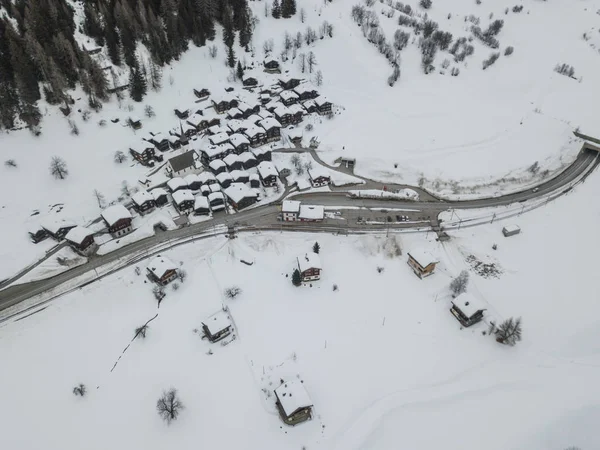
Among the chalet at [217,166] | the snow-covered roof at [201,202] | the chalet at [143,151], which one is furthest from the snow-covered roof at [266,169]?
the chalet at [143,151]

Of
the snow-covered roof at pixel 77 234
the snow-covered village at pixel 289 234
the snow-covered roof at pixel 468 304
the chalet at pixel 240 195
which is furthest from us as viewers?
the chalet at pixel 240 195

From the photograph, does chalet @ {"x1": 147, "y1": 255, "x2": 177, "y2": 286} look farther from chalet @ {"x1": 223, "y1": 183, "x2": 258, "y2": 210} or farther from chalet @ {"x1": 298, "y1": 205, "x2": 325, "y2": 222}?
chalet @ {"x1": 298, "y1": 205, "x2": 325, "y2": 222}

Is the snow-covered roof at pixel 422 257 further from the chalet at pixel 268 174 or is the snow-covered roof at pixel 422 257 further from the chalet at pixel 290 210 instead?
the chalet at pixel 268 174

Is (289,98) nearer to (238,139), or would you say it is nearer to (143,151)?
(238,139)

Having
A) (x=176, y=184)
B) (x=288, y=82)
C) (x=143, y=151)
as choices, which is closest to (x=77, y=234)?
(x=176, y=184)

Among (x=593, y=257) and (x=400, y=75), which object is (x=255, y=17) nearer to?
(x=400, y=75)

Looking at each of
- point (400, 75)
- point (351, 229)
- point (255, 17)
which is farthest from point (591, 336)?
point (255, 17)
